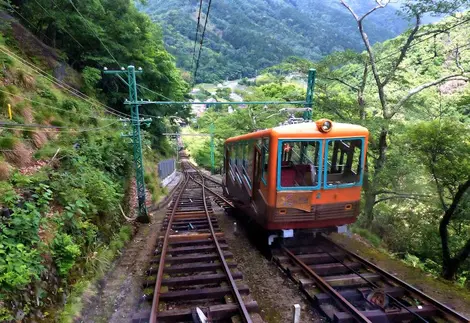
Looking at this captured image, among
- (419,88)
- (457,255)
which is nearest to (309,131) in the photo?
(457,255)

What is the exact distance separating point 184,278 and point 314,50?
10498 centimetres

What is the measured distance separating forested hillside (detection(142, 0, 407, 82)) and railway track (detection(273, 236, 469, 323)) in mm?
72314

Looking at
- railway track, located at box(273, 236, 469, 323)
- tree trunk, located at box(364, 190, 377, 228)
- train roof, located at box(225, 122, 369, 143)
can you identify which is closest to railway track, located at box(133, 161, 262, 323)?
railway track, located at box(273, 236, 469, 323)

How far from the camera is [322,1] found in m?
196

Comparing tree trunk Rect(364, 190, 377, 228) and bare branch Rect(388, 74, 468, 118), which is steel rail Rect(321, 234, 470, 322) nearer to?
tree trunk Rect(364, 190, 377, 228)

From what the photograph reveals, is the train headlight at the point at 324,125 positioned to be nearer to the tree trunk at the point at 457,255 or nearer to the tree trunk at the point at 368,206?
the tree trunk at the point at 457,255

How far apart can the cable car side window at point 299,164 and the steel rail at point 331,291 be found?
1.68m

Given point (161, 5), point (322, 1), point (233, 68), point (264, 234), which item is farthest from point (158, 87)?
point (322, 1)

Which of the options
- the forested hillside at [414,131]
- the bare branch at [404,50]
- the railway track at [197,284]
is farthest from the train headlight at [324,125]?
the bare branch at [404,50]

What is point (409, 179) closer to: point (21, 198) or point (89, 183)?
point (89, 183)

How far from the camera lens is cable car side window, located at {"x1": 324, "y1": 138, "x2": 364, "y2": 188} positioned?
7.84 m

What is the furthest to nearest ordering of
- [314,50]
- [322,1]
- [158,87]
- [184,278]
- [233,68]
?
[322,1]
[314,50]
[233,68]
[158,87]
[184,278]

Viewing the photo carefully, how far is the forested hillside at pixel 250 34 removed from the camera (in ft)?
303

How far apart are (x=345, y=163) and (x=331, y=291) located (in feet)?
10.5
